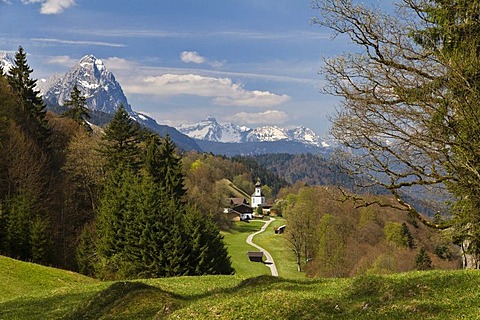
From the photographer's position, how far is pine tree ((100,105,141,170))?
Result: 5441 cm

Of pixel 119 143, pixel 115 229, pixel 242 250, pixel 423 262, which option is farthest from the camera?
pixel 242 250

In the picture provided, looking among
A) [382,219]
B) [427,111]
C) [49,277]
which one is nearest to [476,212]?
[427,111]

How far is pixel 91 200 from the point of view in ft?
190

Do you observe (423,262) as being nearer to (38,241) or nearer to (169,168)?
(169,168)

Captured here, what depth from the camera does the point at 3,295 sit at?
24.6m

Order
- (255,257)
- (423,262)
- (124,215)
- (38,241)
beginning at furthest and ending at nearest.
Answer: (255,257) < (423,262) < (124,215) < (38,241)

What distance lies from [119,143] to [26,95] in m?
15.6

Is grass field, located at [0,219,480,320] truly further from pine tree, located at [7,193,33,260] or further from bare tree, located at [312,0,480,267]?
pine tree, located at [7,193,33,260]

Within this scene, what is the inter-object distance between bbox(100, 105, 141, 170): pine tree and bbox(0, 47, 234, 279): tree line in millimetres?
124

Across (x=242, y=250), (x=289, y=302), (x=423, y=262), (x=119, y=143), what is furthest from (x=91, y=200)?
(x=289, y=302)

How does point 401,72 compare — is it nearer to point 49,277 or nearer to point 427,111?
point 427,111

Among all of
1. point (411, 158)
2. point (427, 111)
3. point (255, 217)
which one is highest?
point (427, 111)

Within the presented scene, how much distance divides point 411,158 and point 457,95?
1985 mm

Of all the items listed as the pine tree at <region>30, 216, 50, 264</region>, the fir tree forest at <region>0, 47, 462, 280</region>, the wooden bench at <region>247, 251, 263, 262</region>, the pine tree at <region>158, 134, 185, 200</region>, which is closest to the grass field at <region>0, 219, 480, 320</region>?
the fir tree forest at <region>0, 47, 462, 280</region>
